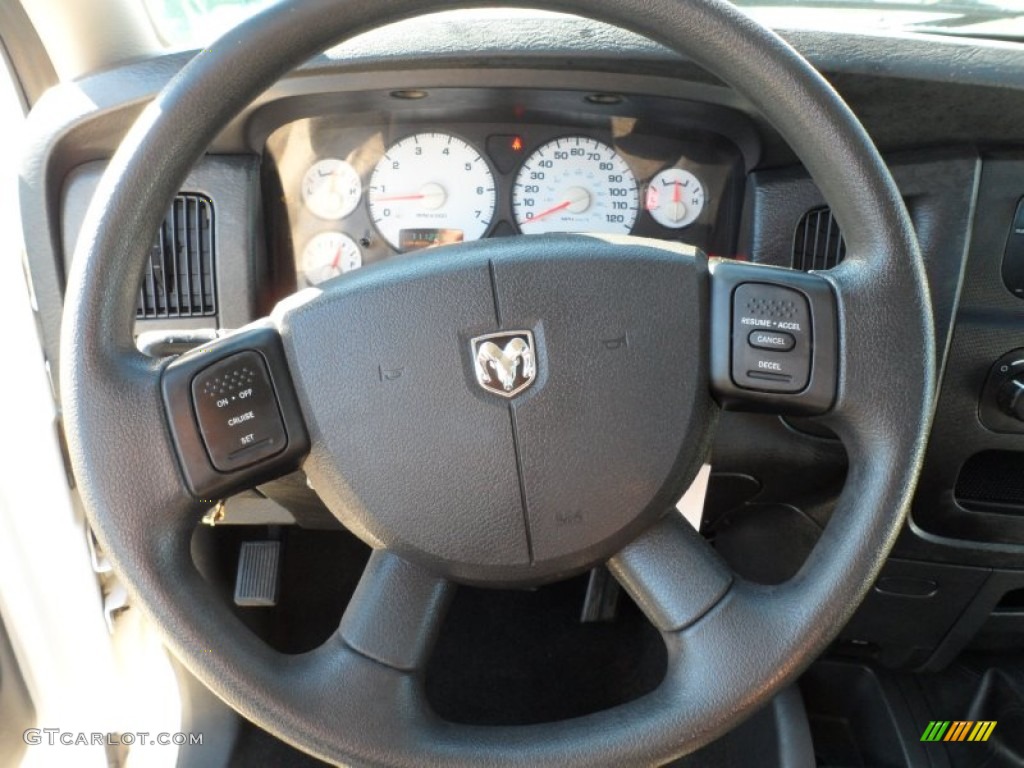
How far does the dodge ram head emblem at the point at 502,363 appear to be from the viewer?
0.81m

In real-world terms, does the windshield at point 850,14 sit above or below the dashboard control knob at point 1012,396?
above

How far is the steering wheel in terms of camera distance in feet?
2.41

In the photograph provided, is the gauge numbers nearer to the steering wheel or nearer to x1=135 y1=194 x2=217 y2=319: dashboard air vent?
x1=135 y1=194 x2=217 y2=319: dashboard air vent

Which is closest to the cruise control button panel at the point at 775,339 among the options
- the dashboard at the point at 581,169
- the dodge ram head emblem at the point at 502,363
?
the dodge ram head emblem at the point at 502,363

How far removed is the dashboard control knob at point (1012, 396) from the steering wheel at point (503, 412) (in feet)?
1.46

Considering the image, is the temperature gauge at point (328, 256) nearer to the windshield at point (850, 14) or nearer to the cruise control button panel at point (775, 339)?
the windshield at point (850, 14)

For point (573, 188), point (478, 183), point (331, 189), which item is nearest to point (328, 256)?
point (331, 189)

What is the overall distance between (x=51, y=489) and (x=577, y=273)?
2.67 ft

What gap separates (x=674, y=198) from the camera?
48.3 inches

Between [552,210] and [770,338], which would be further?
[552,210]

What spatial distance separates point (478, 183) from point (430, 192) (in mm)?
62

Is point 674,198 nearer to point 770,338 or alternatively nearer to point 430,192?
point 430,192

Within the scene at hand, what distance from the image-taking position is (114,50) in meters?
1.15

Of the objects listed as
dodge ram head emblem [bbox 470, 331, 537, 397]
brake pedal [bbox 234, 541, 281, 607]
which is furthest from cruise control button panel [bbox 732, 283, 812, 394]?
brake pedal [bbox 234, 541, 281, 607]
